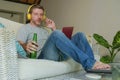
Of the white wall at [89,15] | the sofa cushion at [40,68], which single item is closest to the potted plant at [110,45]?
the white wall at [89,15]

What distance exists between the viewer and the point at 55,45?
1896 mm

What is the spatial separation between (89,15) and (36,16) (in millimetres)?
1766

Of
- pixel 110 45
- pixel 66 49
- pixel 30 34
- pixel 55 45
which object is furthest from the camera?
pixel 110 45

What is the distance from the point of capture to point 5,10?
4043 millimetres

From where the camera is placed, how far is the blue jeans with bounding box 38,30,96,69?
175cm

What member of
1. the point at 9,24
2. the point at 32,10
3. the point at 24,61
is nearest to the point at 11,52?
the point at 24,61

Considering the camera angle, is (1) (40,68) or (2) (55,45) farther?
(2) (55,45)

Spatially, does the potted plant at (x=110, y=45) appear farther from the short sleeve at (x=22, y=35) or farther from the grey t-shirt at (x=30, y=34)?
the short sleeve at (x=22, y=35)

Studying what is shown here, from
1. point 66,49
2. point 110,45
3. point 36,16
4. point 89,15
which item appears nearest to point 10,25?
point 36,16

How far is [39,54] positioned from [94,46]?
5.94 feet

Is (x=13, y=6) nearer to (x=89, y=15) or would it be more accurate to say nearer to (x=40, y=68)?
(x=89, y=15)

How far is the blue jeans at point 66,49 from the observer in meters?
1.75

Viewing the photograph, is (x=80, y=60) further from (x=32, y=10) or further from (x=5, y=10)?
(x=5, y=10)

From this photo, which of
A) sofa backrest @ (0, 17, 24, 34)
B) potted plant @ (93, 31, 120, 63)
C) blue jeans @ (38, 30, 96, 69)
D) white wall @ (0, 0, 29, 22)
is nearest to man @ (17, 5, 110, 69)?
blue jeans @ (38, 30, 96, 69)
